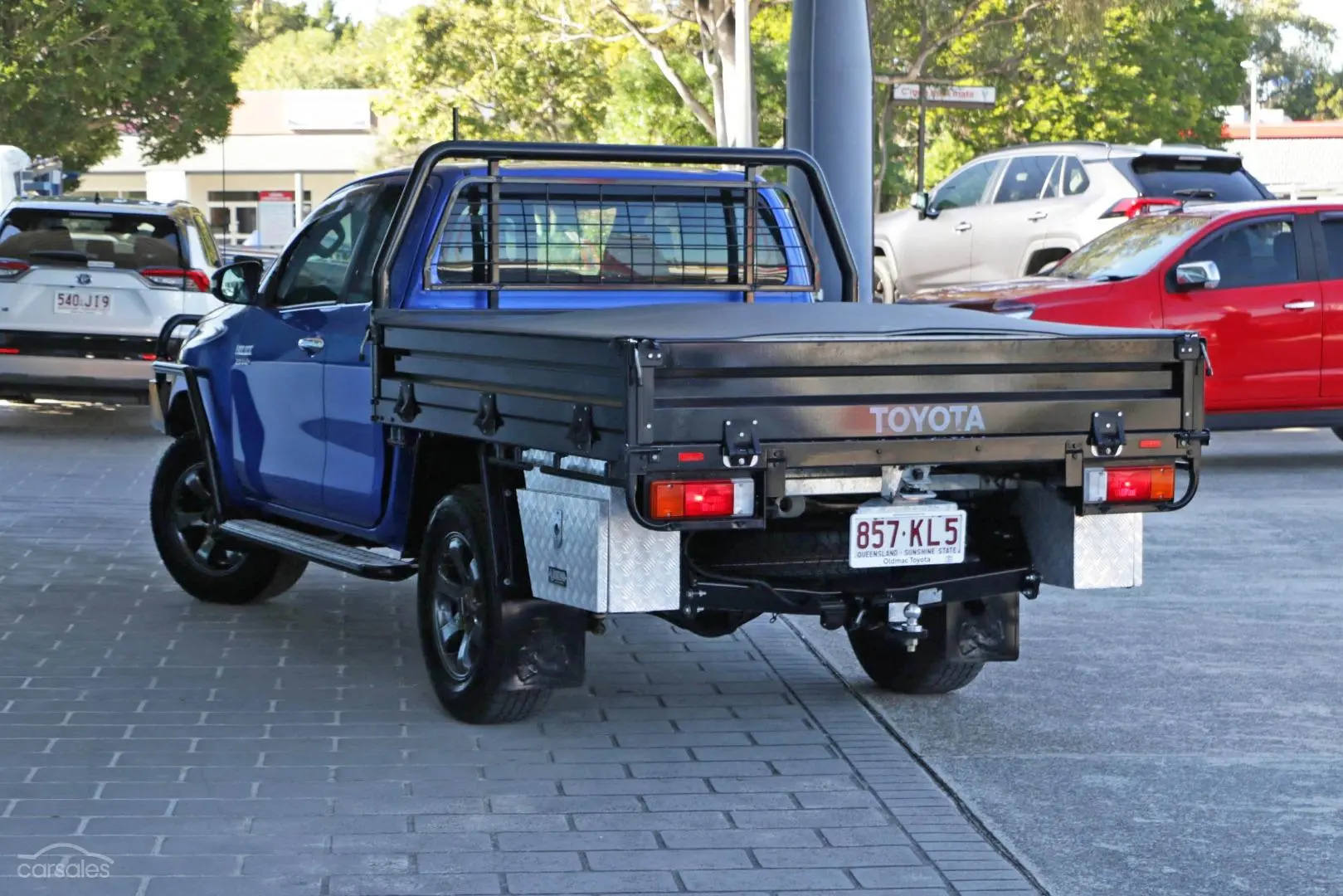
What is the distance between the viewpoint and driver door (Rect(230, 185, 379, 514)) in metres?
8.11

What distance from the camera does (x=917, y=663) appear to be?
733 cm

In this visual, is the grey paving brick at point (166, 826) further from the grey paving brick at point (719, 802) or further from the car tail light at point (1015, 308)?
the car tail light at point (1015, 308)

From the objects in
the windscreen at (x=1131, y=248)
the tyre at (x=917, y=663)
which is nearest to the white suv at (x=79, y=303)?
the windscreen at (x=1131, y=248)

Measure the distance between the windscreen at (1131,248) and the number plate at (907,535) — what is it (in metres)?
8.06

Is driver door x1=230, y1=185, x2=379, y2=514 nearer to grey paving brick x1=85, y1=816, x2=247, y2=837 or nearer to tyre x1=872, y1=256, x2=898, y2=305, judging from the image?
grey paving brick x1=85, y1=816, x2=247, y2=837

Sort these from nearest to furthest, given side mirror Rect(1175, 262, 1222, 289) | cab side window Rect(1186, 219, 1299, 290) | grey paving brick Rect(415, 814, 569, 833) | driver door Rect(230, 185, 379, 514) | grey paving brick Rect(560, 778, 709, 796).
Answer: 1. grey paving brick Rect(415, 814, 569, 833)
2. grey paving brick Rect(560, 778, 709, 796)
3. driver door Rect(230, 185, 379, 514)
4. side mirror Rect(1175, 262, 1222, 289)
5. cab side window Rect(1186, 219, 1299, 290)

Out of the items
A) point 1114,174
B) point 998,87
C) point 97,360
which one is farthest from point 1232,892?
point 998,87

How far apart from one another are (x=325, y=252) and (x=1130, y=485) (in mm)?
3476

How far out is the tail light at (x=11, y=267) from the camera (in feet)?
52.6

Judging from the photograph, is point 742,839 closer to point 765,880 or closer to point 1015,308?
point 765,880

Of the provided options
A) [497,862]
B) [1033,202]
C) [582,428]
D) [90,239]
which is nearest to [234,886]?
[497,862]

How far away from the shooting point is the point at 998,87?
43531 mm

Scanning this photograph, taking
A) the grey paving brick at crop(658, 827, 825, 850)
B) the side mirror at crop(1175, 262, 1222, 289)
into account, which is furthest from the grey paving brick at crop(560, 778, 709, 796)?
the side mirror at crop(1175, 262, 1222, 289)

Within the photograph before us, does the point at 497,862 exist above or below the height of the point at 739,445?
below
